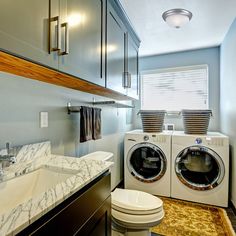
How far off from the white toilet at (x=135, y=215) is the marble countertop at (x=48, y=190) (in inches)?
21.1

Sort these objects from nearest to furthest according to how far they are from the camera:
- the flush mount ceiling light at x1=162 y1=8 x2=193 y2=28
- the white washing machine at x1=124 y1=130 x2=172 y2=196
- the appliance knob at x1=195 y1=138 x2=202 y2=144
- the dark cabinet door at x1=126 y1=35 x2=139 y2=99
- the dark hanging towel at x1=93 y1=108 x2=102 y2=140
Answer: the dark hanging towel at x1=93 y1=108 x2=102 y2=140 → the flush mount ceiling light at x1=162 y1=8 x2=193 y2=28 → the dark cabinet door at x1=126 y1=35 x2=139 y2=99 → the appliance knob at x1=195 y1=138 x2=202 y2=144 → the white washing machine at x1=124 y1=130 x2=172 y2=196

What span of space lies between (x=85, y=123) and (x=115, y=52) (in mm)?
743

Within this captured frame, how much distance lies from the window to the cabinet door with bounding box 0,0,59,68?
2.63m

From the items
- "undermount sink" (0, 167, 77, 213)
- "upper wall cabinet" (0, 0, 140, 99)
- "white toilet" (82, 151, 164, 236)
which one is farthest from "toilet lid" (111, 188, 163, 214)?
"upper wall cabinet" (0, 0, 140, 99)

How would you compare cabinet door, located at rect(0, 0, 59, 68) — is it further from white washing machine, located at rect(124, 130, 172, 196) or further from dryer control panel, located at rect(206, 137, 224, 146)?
dryer control panel, located at rect(206, 137, 224, 146)

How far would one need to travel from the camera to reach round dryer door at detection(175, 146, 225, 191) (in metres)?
2.25

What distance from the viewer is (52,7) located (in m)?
0.89

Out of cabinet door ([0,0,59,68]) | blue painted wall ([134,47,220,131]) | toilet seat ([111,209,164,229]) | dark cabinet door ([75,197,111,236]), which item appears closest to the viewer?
cabinet door ([0,0,59,68])

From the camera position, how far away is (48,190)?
75cm

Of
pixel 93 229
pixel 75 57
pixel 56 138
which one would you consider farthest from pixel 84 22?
pixel 93 229

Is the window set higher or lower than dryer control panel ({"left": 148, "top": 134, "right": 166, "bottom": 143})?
higher

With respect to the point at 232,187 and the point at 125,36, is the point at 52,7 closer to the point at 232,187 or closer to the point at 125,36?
the point at 125,36

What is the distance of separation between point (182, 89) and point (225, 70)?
757 millimetres

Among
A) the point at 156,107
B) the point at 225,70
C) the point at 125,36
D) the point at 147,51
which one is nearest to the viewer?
the point at 125,36
